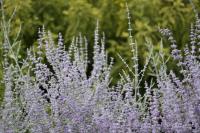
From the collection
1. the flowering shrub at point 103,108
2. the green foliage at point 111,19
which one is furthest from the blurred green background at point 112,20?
the flowering shrub at point 103,108

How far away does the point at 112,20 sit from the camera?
4801 millimetres

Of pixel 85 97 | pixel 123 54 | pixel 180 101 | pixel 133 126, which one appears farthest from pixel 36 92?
pixel 123 54

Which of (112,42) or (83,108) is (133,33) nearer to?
(112,42)

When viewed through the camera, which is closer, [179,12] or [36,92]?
[36,92]

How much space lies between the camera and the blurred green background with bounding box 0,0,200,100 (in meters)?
4.61

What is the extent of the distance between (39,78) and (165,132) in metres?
0.76

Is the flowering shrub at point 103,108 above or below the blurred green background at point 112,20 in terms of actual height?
below

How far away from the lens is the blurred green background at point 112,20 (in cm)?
461

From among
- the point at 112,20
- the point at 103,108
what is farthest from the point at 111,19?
the point at 103,108

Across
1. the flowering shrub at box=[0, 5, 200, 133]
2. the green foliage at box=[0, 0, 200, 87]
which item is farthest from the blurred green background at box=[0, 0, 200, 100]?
the flowering shrub at box=[0, 5, 200, 133]

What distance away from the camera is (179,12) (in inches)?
182

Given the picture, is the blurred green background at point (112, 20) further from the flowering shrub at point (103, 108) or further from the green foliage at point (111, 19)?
the flowering shrub at point (103, 108)

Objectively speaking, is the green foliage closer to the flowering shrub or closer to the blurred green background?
the blurred green background

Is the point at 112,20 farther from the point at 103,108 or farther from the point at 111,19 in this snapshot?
the point at 103,108
